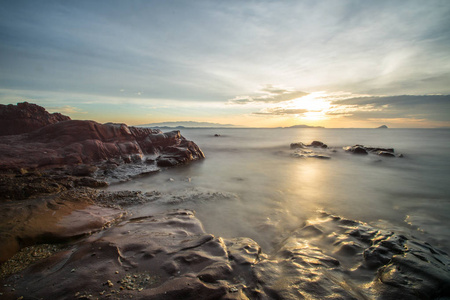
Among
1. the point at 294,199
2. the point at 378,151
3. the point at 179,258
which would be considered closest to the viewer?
the point at 179,258

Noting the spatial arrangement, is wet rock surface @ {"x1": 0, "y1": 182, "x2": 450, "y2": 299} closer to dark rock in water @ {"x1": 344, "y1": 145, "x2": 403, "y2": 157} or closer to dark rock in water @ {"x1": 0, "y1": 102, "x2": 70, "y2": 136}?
dark rock in water @ {"x1": 0, "y1": 102, "x2": 70, "y2": 136}

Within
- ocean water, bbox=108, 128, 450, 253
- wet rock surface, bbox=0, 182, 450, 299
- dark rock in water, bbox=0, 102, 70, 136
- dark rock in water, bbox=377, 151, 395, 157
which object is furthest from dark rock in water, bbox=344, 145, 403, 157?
dark rock in water, bbox=0, 102, 70, 136

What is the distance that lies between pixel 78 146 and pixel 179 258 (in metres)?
10.5

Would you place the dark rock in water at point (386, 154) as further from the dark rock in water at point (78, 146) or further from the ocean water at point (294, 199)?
the dark rock in water at point (78, 146)

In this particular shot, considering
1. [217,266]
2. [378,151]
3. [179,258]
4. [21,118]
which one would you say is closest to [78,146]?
[21,118]

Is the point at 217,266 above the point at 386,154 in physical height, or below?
above

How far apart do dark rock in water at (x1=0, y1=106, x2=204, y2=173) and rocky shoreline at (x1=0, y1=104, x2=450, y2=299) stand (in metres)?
4.02

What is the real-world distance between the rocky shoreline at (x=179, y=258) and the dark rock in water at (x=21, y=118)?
12638 mm

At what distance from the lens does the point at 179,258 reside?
2.90m

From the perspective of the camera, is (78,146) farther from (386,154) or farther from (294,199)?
(386,154)

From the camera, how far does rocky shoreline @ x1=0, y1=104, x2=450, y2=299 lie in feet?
7.63

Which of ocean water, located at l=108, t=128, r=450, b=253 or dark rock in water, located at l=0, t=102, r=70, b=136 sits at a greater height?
dark rock in water, located at l=0, t=102, r=70, b=136

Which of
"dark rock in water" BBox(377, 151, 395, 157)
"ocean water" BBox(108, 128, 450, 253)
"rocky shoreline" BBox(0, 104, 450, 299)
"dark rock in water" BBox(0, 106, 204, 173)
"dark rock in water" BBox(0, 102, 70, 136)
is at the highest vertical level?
"dark rock in water" BBox(0, 102, 70, 136)

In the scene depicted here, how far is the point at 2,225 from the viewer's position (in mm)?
3240
